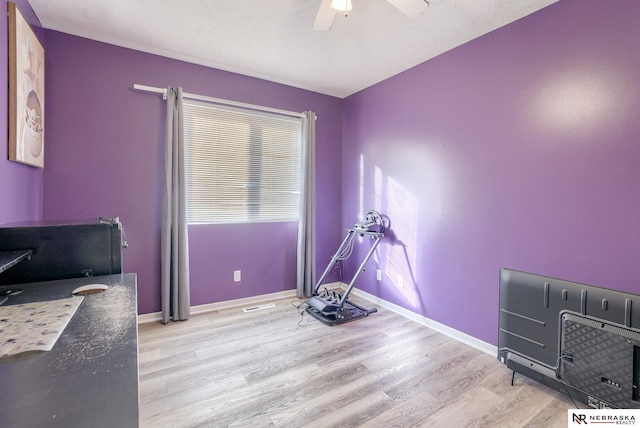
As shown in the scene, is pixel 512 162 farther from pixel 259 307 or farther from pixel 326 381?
pixel 259 307

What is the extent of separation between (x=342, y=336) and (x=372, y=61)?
2588 millimetres

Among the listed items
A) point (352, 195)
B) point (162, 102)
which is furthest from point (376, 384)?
point (162, 102)

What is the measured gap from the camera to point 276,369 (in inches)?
83.1

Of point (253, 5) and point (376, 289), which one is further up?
point (253, 5)

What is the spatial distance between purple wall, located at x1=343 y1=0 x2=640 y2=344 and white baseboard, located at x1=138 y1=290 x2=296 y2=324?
3.79ft

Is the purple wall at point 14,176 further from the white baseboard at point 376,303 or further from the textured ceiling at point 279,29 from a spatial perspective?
the white baseboard at point 376,303

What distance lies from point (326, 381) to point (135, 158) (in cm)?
249

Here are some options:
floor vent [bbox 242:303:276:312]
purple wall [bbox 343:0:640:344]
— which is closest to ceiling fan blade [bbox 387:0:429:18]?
purple wall [bbox 343:0:640:344]

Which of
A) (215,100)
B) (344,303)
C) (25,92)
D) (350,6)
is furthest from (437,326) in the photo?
(25,92)

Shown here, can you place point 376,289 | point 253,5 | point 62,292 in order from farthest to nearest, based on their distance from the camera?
1. point 376,289
2. point 253,5
3. point 62,292

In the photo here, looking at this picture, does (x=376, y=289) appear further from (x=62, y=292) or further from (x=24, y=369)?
(x=24, y=369)

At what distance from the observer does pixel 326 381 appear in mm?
1979

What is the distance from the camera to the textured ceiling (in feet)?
6.88

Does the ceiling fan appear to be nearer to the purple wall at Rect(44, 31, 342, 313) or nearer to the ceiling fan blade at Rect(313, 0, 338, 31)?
the ceiling fan blade at Rect(313, 0, 338, 31)
